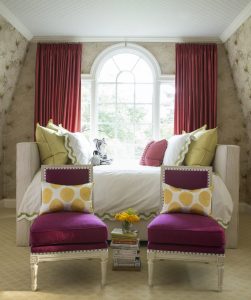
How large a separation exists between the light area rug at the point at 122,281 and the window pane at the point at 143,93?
8.71ft

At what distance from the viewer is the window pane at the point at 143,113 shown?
5566mm

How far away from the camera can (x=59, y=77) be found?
533 cm

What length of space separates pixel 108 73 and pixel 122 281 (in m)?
3.39

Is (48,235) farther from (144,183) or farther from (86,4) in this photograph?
(86,4)

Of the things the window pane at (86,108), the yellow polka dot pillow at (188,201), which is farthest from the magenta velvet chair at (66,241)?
the window pane at (86,108)

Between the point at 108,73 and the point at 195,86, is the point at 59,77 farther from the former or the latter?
the point at 195,86

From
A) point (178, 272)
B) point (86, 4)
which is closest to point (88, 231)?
point (178, 272)

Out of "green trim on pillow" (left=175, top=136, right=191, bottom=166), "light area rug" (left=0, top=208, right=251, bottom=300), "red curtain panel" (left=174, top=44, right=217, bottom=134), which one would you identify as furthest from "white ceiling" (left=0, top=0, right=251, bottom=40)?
"light area rug" (left=0, top=208, right=251, bottom=300)

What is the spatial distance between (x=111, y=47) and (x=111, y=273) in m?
3.35

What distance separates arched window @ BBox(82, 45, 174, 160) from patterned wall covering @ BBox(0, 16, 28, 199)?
3.10 ft

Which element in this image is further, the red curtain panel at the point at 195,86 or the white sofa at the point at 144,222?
the red curtain panel at the point at 195,86

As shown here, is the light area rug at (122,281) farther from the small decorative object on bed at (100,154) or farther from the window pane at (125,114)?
the window pane at (125,114)

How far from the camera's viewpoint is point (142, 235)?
3.74 m

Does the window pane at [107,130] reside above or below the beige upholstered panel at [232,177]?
above
